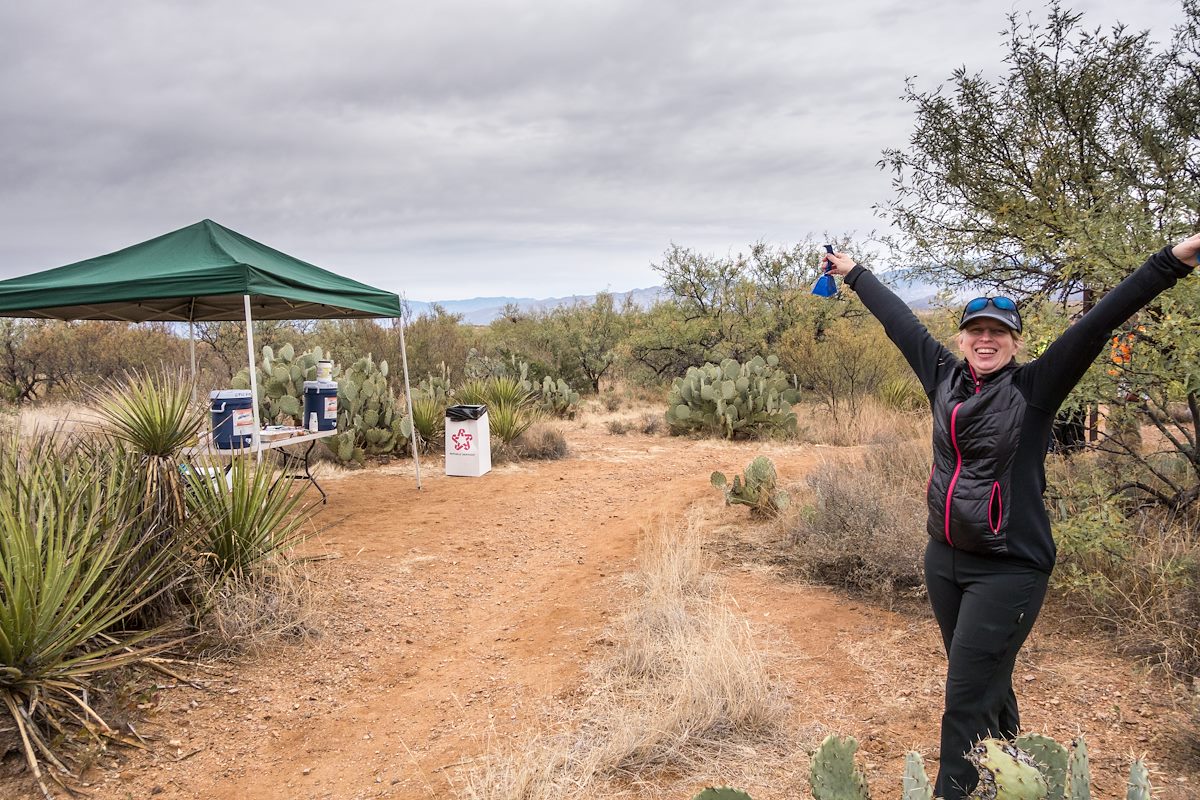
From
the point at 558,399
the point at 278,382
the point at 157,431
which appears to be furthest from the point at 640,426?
the point at 157,431

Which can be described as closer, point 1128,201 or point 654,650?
point 654,650

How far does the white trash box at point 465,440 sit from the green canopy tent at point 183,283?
77.7 inches

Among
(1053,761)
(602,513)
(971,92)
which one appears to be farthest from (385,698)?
(971,92)

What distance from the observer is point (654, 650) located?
156 inches

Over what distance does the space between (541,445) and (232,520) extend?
6.63 metres

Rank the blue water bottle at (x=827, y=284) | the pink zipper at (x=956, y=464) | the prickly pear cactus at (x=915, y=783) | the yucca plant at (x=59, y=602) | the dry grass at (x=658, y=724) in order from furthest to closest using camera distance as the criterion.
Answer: the blue water bottle at (x=827, y=284) < the yucca plant at (x=59, y=602) < the dry grass at (x=658, y=724) < the pink zipper at (x=956, y=464) < the prickly pear cactus at (x=915, y=783)

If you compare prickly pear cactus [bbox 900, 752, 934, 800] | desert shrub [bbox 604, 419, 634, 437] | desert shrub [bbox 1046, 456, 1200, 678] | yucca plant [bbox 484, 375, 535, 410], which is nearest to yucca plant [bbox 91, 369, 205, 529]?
prickly pear cactus [bbox 900, 752, 934, 800]

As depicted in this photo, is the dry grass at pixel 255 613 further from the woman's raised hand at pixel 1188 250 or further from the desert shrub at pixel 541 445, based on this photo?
the desert shrub at pixel 541 445

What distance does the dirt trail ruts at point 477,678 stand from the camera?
3.11 metres

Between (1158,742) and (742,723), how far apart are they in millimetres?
1685

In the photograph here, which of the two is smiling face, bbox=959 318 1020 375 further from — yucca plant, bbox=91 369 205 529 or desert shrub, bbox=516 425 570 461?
desert shrub, bbox=516 425 570 461

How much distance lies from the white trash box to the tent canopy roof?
1.99 metres

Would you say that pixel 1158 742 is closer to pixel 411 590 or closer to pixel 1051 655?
pixel 1051 655

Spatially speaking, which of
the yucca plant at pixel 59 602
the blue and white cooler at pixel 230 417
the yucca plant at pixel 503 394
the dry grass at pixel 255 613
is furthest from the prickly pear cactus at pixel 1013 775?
the yucca plant at pixel 503 394
